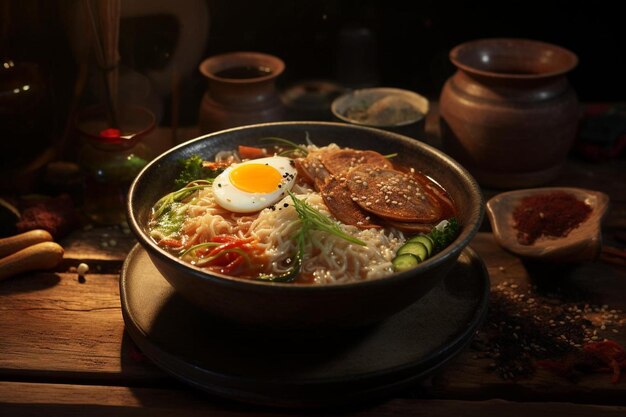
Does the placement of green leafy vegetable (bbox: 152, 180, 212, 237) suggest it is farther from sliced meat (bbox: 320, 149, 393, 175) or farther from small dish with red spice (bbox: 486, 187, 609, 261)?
small dish with red spice (bbox: 486, 187, 609, 261)

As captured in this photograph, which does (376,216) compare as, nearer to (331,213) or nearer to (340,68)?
(331,213)

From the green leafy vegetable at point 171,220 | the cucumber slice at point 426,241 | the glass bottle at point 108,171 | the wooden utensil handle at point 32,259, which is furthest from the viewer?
the glass bottle at point 108,171

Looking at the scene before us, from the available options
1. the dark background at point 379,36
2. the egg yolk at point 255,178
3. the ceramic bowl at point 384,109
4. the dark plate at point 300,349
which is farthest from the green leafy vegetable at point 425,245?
the dark background at point 379,36

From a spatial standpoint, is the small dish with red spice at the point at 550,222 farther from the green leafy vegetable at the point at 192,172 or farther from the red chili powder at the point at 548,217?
the green leafy vegetable at the point at 192,172

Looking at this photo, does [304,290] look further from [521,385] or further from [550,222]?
[550,222]

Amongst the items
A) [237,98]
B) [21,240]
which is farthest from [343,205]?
[21,240]

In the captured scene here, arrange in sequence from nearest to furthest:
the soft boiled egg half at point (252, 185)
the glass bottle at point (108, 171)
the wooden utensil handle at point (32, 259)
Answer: the soft boiled egg half at point (252, 185), the wooden utensil handle at point (32, 259), the glass bottle at point (108, 171)

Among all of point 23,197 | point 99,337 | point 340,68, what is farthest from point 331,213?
point 340,68
